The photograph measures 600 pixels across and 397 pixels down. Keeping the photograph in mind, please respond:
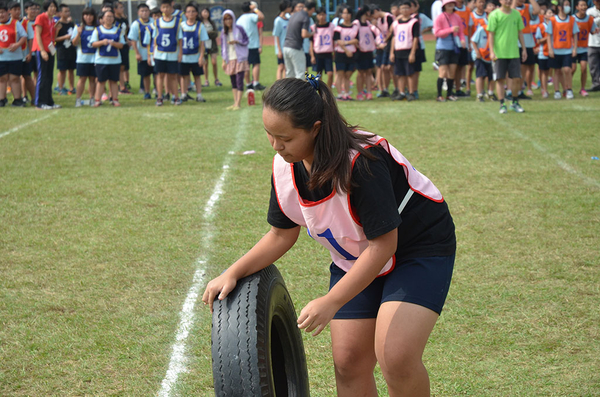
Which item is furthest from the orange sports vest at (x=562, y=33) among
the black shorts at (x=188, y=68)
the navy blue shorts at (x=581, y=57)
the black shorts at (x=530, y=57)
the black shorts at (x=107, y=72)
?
the black shorts at (x=107, y=72)

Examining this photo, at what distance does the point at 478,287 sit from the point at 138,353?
87.7 inches

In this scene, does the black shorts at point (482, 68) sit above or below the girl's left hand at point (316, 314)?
above

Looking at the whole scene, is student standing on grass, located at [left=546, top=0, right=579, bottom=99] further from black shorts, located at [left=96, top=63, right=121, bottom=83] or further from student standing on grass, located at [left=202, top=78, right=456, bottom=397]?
student standing on grass, located at [left=202, top=78, right=456, bottom=397]

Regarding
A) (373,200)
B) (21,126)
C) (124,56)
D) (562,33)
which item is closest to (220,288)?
(373,200)

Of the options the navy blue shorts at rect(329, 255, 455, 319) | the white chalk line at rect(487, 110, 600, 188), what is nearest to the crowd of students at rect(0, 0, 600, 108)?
the white chalk line at rect(487, 110, 600, 188)

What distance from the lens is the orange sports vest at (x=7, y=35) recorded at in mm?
13086

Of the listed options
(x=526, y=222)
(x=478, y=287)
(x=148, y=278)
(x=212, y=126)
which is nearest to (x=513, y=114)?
(x=212, y=126)

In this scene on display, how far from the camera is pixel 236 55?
42.4ft

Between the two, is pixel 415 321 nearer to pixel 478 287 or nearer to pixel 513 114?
pixel 478 287

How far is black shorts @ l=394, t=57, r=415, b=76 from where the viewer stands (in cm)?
1384

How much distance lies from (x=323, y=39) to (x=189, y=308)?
37.0ft

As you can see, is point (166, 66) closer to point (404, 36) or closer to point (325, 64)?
point (325, 64)

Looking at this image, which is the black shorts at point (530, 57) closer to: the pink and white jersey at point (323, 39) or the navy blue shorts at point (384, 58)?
the navy blue shorts at point (384, 58)

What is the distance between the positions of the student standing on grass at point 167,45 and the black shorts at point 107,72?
2.64ft
